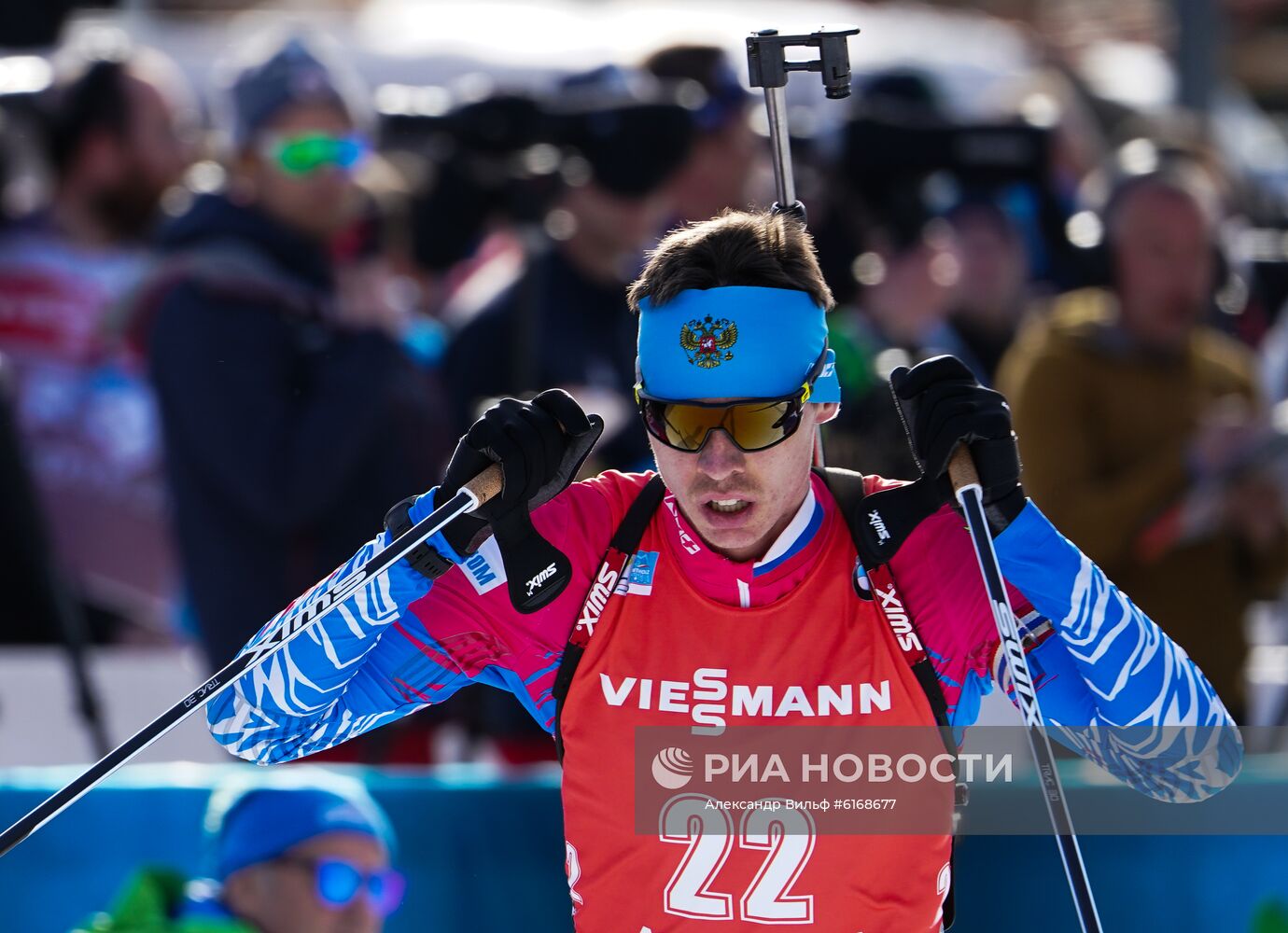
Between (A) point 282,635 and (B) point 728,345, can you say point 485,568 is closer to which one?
(A) point 282,635

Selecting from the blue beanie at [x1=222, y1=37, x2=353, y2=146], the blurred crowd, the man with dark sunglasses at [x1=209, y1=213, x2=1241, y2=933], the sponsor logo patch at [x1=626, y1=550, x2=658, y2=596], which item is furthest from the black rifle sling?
the blue beanie at [x1=222, y1=37, x2=353, y2=146]

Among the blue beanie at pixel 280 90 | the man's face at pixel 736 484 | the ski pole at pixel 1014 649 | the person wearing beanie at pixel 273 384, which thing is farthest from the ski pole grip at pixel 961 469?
the blue beanie at pixel 280 90

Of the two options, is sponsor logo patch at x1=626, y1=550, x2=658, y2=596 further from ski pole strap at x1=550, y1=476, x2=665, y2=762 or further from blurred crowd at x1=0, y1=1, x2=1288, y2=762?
blurred crowd at x1=0, y1=1, x2=1288, y2=762

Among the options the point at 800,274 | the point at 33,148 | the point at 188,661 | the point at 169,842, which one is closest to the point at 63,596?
the point at 188,661

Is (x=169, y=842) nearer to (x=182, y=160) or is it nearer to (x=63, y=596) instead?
(x=63, y=596)

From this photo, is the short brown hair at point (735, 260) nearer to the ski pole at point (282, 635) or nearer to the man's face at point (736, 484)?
the man's face at point (736, 484)

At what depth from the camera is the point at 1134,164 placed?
623 cm

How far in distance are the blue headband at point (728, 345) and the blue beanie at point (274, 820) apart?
5.50ft

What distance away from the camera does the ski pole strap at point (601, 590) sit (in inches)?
125

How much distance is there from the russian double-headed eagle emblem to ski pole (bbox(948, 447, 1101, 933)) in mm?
412

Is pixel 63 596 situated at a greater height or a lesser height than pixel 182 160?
lesser

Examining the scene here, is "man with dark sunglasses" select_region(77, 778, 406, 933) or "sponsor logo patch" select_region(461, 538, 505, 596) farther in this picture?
"man with dark sunglasses" select_region(77, 778, 406, 933)

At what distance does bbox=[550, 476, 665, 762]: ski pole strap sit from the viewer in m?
3.18

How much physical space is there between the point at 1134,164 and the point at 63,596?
374cm
